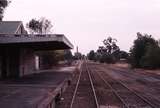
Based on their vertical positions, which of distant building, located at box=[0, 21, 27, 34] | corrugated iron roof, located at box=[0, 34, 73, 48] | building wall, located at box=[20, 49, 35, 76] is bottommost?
building wall, located at box=[20, 49, 35, 76]

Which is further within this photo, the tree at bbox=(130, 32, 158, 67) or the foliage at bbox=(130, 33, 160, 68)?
the tree at bbox=(130, 32, 158, 67)

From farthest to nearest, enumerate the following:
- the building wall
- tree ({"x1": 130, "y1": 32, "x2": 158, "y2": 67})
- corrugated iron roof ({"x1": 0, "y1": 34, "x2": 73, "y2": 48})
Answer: tree ({"x1": 130, "y1": 32, "x2": 158, "y2": 67}), the building wall, corrugated iron roof ({"x1": 0, "y1": 34, "x2": 73, "y2": 48})

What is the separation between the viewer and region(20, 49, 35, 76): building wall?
42094 mm

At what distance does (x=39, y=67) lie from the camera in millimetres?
65438

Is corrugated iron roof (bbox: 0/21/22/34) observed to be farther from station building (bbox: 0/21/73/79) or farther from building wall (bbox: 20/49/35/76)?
building wall (bbox: 20/49/35/76)

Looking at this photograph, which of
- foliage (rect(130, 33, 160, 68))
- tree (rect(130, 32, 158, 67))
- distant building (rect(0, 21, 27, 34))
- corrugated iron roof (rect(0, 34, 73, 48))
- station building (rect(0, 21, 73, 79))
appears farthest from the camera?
tree (rect(130, 32, 158, 67))

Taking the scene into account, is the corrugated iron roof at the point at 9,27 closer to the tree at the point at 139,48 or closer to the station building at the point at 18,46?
the station building at the point at 18,46

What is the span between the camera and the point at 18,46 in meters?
38.3

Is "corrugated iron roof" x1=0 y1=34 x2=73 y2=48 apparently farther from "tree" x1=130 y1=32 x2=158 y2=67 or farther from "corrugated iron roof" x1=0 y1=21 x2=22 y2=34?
"tree" x1=130 y1=32 x2=158 y2=67

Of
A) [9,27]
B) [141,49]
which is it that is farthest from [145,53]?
[9,27]

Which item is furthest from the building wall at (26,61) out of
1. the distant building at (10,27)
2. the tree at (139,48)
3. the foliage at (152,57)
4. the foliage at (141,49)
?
the tree at (139,48)

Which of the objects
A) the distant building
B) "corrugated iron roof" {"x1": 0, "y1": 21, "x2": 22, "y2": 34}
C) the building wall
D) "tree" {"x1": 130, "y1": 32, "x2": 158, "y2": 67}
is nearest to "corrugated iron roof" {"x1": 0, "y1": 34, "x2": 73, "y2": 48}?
the building wall

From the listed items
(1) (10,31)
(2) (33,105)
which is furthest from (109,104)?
(1) (10,31)

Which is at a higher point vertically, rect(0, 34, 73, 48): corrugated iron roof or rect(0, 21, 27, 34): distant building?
rect(0, 21, 27, 34): distant building
